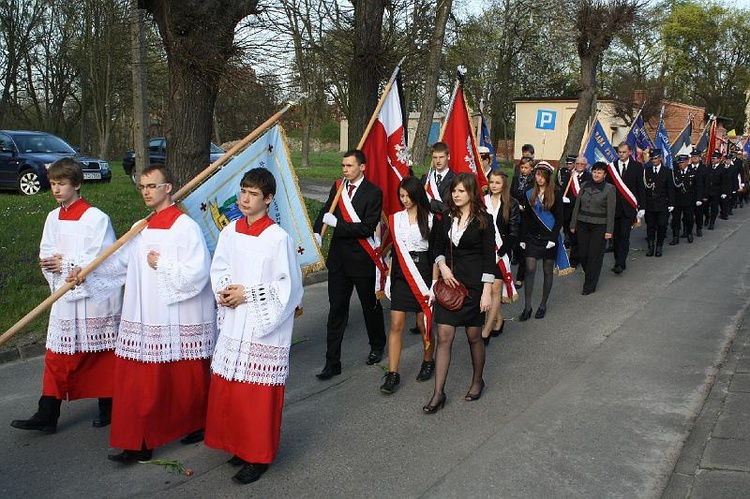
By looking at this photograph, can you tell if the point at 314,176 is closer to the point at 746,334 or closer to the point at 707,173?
the point at 707,173

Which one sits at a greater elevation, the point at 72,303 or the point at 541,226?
the point at 541,226

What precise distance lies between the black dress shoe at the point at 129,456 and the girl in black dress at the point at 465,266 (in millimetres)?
2050

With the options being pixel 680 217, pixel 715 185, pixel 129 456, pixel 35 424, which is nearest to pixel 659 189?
pixel 680 217

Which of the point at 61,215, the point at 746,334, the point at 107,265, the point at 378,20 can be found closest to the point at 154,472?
the point at 107,265

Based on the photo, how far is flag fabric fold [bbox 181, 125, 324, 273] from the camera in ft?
17.7

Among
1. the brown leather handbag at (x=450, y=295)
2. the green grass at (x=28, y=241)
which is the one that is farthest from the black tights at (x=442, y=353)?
the green grass at (x=28, y=241)

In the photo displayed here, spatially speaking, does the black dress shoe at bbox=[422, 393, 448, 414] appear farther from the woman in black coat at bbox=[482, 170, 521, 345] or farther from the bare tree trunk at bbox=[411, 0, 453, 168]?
the bare tree trunk at bbox=[411, 0, 453, 168]

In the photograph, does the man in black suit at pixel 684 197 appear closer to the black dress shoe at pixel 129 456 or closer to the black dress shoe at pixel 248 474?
the black dress shoe at pixel 248 474

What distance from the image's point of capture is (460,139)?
29.2 ft

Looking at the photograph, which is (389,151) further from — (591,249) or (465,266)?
(591,249)

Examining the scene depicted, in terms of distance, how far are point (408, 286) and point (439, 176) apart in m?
2.30

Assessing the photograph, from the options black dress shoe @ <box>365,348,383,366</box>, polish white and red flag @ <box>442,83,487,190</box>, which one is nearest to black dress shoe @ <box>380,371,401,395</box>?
black dress shoe @ <box>365,348,383,366</box>

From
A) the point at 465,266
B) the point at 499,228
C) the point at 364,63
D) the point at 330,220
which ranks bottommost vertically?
the point at 465,266

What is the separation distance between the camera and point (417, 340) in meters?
7.66
